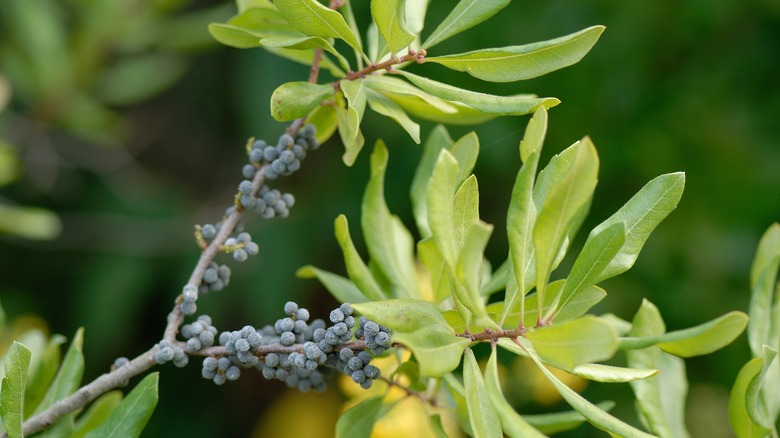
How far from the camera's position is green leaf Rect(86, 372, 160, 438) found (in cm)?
64

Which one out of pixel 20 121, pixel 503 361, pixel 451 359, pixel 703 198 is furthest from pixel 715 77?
pixel 20 121

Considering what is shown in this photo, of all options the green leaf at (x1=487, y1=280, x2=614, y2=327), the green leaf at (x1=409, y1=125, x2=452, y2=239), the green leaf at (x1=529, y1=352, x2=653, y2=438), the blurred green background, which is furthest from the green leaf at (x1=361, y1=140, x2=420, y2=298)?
the blurred green background

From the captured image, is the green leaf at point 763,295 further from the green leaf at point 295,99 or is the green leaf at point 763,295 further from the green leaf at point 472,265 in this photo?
the green leaf at point 295,99

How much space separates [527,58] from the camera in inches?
24.7

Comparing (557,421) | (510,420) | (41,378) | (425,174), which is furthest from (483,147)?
(510,420)

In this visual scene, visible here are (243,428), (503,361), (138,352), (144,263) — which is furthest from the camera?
(243,428)

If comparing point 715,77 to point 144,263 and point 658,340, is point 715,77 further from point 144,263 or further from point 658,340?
point 144,263

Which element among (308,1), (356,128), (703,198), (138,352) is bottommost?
(138,352)

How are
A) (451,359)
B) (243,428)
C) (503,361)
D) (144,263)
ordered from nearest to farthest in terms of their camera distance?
(451,359)
(503,361)
(144,263)
(243,428)

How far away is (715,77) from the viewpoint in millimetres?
1759

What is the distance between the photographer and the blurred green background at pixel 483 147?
172 cm

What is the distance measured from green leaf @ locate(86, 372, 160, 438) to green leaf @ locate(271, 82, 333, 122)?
0.81 feet

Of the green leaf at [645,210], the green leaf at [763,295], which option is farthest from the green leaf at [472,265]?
the green leaf at [763,295]

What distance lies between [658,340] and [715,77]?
1.35 metres
